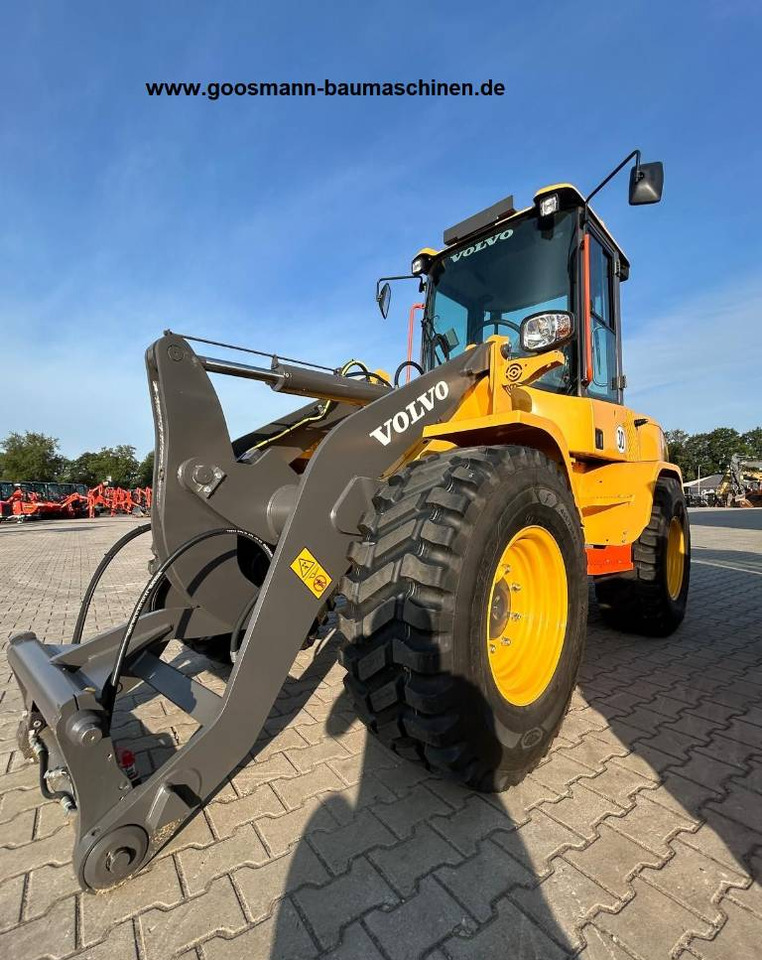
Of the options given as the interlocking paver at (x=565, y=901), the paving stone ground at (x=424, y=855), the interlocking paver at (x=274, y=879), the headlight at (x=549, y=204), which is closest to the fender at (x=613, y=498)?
the paving stone ground at (x=424, y=855)

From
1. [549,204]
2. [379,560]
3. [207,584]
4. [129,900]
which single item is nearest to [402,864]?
[129,900]

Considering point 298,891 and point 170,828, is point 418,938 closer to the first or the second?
point 298,891

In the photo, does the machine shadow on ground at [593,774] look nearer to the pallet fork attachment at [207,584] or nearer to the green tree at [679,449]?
the pallet fork attachment at [207,584]

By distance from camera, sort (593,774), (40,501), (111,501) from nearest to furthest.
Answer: (593,774), (40,501), (111,501)

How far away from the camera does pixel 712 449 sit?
9019cm

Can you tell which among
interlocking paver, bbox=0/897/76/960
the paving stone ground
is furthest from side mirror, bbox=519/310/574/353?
interlocking paver, bbox=0/897/76/960

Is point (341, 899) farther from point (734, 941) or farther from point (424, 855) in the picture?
point (734, 941)

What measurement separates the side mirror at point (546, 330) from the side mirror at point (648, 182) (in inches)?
41.3

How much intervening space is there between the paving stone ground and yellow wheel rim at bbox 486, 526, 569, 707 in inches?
15.7

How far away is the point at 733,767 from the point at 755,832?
47 centimetres

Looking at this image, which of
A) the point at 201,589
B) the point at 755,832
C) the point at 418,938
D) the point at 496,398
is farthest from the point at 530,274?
the point at 418,938

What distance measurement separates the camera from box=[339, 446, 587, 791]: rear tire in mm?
1718

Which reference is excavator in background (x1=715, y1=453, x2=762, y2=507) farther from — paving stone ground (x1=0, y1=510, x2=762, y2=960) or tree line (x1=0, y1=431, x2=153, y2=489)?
tree line (x1=0, y1=431, x2=153, y2=489)

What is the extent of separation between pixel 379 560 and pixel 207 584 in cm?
103
